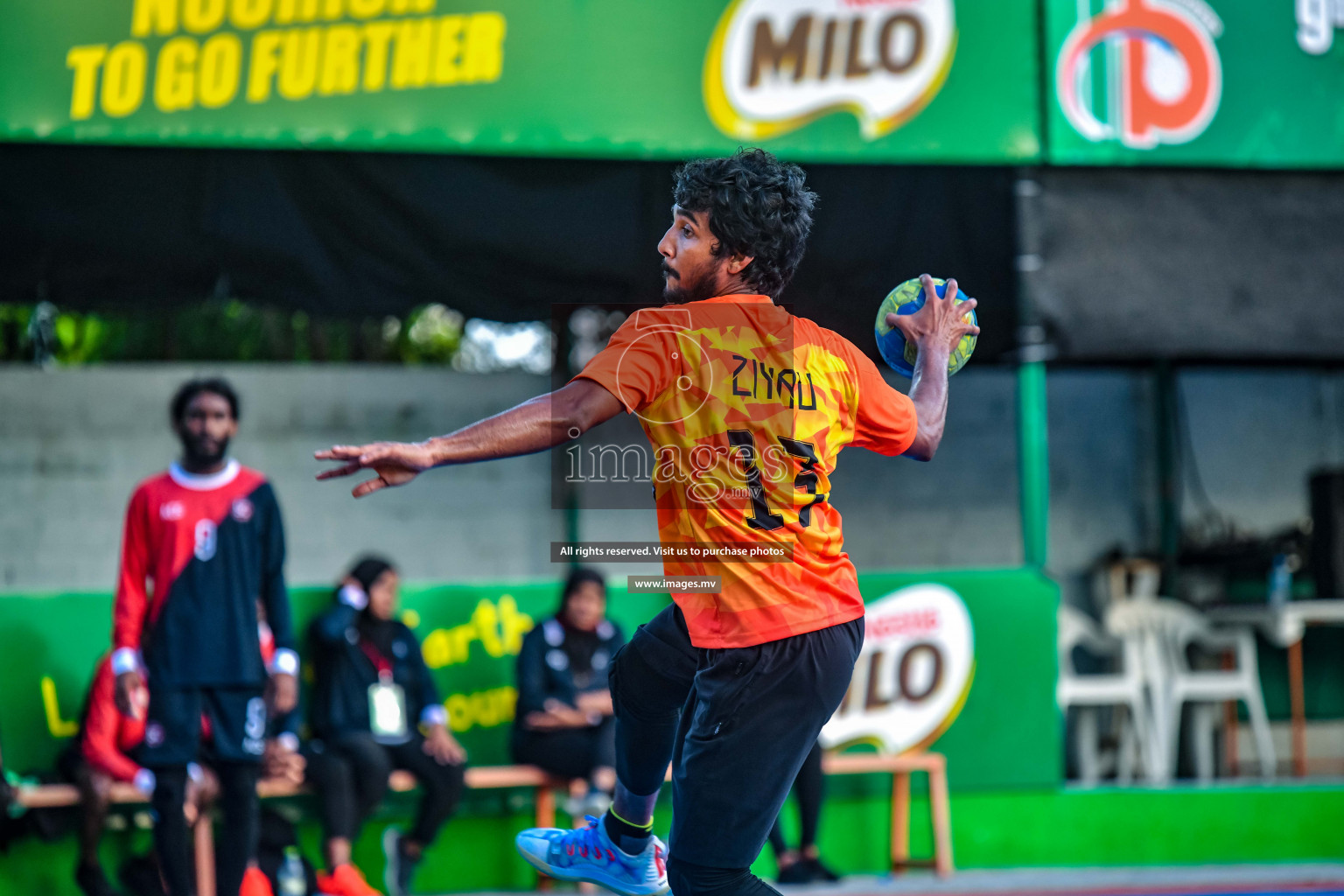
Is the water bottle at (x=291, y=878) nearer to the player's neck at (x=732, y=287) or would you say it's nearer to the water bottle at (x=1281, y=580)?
the player's neck at (x=732, y=287)

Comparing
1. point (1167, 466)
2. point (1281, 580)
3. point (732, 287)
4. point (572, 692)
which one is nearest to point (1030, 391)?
point (572, 692)

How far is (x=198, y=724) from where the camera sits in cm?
610

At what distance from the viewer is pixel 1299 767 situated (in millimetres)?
10359

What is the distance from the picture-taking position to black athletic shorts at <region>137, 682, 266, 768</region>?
19.7 ft

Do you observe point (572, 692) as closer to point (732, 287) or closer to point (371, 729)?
point (371, 729)

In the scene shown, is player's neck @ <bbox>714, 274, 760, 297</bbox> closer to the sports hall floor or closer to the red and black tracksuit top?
the red and black tracksuit top

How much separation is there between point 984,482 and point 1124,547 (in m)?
1.28

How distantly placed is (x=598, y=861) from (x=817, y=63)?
539cm

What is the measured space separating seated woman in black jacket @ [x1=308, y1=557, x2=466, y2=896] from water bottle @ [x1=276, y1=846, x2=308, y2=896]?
9 cm

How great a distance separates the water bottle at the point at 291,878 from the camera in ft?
22.6

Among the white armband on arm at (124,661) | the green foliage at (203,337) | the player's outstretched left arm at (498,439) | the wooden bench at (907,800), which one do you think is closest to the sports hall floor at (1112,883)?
the wooden bench at (907,800)

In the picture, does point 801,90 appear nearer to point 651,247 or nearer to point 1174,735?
point 651,247

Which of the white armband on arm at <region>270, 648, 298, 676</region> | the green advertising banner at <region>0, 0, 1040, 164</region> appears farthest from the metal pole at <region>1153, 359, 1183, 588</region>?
the white armband on arm at <region>270, 648, 298, 676</region>

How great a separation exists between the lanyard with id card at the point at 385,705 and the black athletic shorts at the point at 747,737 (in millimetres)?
4121
